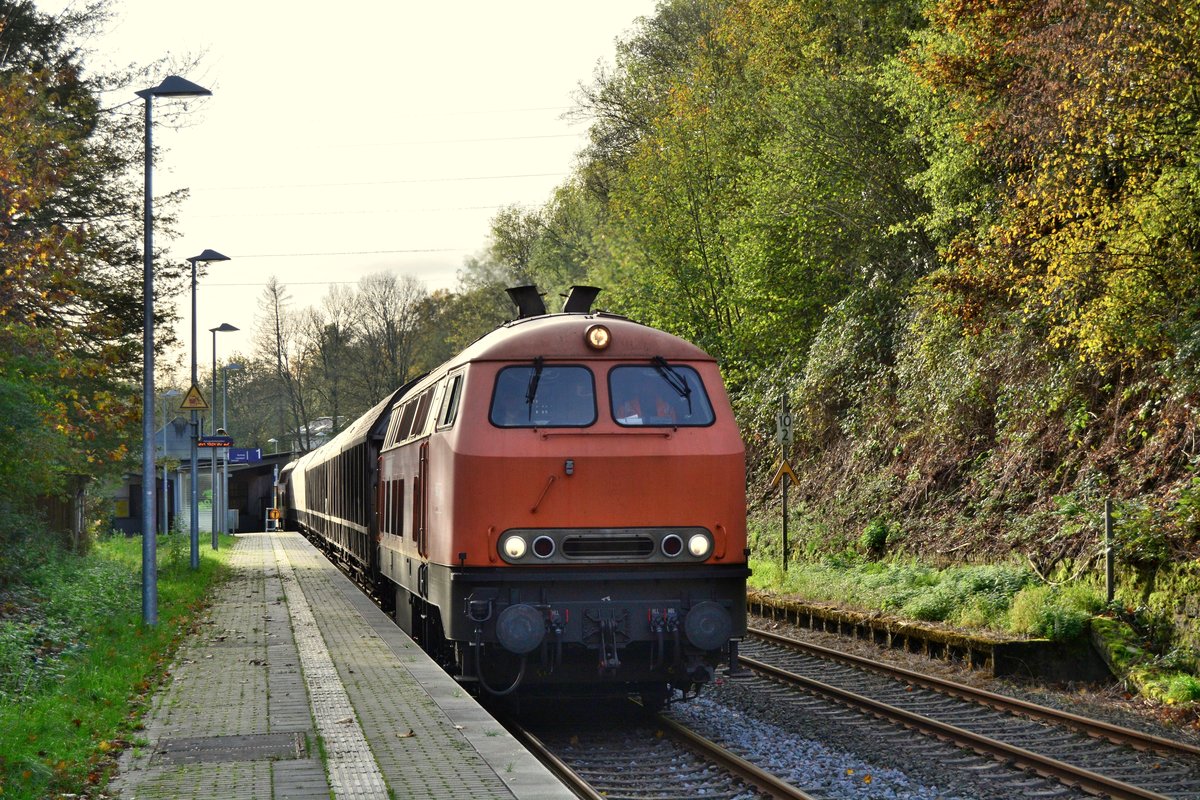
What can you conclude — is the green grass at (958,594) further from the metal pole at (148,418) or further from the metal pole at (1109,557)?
the metal pole at (148,418)

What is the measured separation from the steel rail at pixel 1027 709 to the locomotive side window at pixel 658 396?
3.70 meters

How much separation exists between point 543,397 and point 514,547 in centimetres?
132

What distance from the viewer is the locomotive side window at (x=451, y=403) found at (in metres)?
10.9

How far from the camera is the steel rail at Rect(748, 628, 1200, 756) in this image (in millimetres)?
9422

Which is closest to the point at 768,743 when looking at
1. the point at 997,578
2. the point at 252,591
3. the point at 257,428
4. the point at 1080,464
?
the point at 997,578

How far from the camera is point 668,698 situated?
11.2m

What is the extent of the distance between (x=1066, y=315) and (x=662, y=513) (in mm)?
8307

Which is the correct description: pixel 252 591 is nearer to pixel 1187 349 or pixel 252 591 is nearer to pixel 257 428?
pixel 1187 349

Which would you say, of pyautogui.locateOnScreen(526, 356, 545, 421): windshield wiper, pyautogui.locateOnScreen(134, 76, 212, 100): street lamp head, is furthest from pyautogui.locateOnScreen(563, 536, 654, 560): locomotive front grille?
pyautogui.locateOnScreen(134, 76, 212, 100): street lamp head

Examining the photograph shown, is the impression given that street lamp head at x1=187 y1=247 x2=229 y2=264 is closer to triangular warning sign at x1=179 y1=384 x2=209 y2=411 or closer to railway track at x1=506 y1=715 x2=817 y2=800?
triangular warning sign at x1=179 y1=384 x2=209 y2=411

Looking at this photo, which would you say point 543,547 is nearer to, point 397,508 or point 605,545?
point 605,545

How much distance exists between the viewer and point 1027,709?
35.8 ft

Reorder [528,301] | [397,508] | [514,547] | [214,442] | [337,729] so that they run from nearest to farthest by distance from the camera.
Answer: [337,729]
[514,547]
[528,301]
[397,508]
[214,442]

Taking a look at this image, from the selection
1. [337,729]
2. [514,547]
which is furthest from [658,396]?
[337,729]
